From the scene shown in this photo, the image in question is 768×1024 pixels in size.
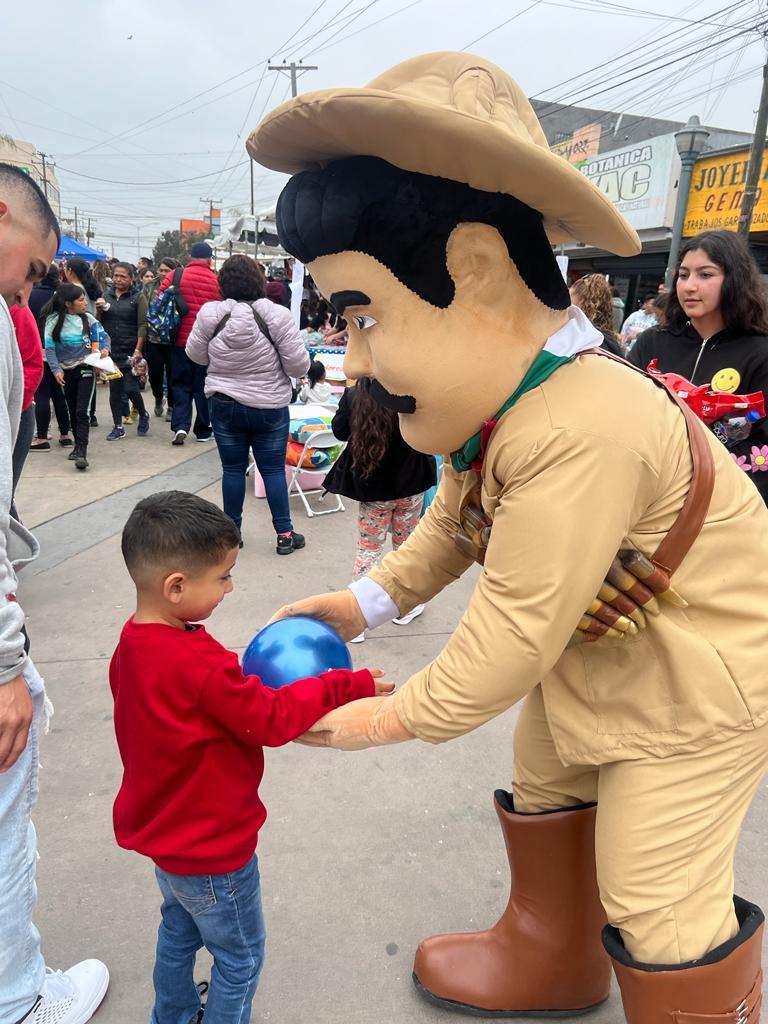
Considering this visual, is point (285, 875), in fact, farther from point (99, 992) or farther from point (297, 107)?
point (297, 107)

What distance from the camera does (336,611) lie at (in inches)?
71.6

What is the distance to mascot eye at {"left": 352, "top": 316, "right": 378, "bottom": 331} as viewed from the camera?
1327mm

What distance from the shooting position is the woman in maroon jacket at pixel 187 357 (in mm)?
6875

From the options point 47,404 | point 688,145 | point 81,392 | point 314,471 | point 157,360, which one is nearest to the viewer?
point 314,471

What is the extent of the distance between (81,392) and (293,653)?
18.4 ft

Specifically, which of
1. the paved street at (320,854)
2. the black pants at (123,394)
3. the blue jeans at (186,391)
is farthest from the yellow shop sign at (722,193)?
the paved street at (320,854)

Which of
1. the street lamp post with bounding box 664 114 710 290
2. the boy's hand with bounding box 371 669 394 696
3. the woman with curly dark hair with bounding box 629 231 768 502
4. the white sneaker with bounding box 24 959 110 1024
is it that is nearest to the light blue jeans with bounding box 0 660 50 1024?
the white sneaker with bounding box 24 959 110 1024

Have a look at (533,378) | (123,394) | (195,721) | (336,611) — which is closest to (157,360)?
(123,394)

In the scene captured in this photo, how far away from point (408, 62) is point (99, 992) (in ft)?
7.18

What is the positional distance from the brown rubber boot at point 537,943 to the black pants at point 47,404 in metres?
6.41

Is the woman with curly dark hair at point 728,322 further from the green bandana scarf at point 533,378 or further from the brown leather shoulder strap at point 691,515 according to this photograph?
the green bandana scarf at point 533,378

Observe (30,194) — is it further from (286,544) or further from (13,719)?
(286,544)

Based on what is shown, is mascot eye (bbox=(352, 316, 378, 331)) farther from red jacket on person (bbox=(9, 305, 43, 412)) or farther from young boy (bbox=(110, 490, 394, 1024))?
red jacket on person (bbox=(9, 305, 43, 412))

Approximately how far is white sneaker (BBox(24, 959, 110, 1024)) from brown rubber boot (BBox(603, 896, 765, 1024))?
50.2 inches
